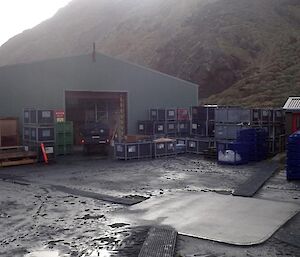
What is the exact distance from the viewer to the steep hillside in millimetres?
44375

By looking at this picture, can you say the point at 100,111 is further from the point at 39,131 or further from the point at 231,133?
the point at 231,133

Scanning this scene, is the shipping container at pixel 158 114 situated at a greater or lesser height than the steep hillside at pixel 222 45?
lesser

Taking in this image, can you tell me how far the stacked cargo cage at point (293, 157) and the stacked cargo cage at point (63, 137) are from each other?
12206mm

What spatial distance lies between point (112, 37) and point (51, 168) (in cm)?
6286

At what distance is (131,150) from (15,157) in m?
5.44

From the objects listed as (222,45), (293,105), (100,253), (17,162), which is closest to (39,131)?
(17,162)

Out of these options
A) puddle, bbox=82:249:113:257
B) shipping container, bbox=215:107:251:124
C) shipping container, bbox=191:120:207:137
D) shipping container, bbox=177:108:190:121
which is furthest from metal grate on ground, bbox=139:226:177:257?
shipping container, bbox=177:108:190:121

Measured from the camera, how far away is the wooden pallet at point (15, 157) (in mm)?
18391

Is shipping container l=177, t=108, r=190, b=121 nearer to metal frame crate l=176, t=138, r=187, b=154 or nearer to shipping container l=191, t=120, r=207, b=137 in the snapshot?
shipping container l=191, t=120, r=207, b=137

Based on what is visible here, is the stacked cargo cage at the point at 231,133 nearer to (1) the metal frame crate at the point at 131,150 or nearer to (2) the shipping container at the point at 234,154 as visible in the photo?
(2) the shipping container at the point at 234,154

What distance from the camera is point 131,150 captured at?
1998 centimetres

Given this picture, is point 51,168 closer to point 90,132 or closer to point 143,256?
point 90,132

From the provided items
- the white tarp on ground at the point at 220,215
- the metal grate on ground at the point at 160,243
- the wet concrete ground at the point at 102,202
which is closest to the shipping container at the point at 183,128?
the wet concrete ground at the point at 102,202

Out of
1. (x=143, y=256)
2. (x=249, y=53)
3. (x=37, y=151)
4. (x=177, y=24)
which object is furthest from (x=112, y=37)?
(x=143, y=256)
